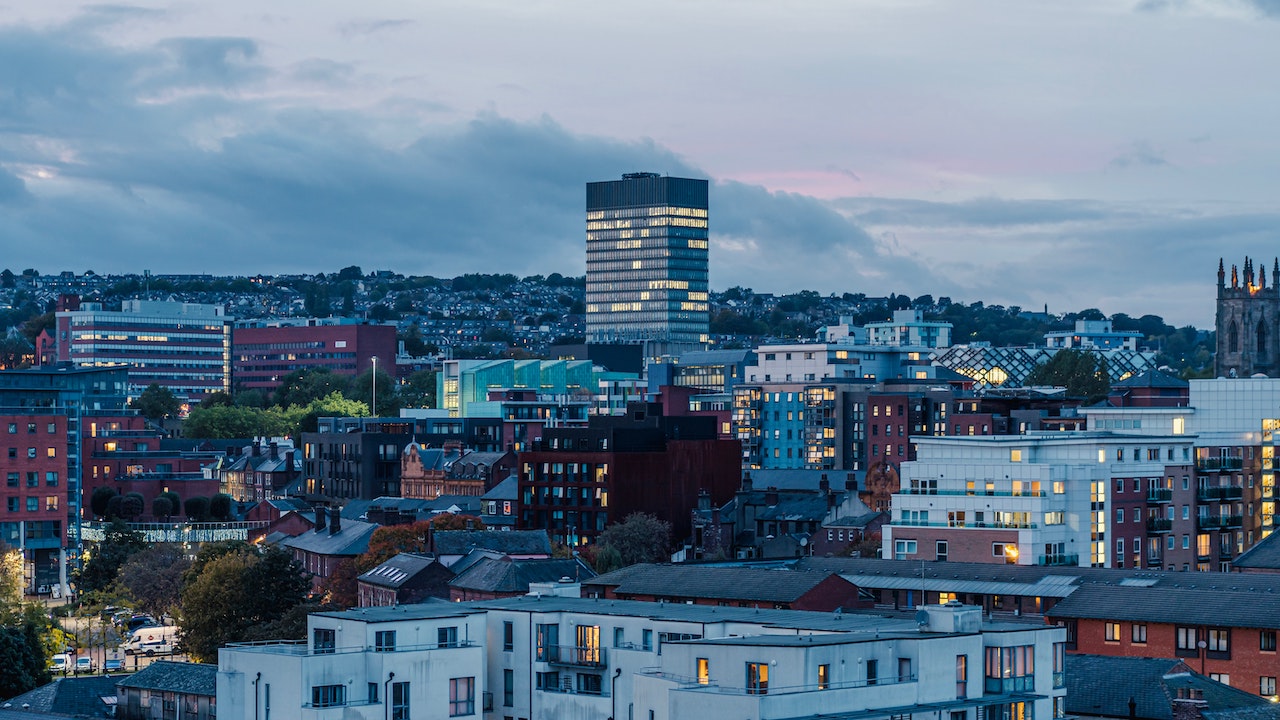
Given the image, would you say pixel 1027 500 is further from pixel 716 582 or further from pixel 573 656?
pixel 573 656

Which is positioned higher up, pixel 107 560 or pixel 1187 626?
pixel 1187 626

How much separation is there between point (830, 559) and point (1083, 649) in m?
28.0

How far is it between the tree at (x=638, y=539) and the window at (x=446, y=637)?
78295 millimetres

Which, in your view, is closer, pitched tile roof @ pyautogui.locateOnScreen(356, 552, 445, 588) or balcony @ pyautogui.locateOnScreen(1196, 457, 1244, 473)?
pitched tile roof @ pyautogui.locateOnScreen(356, 552, 445, 588)

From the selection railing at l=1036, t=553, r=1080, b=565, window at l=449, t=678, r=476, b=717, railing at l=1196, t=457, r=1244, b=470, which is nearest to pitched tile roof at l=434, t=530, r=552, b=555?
railing at l=1036, t=553, r=1080, b=565

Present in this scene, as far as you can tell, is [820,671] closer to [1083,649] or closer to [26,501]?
[1083,649]

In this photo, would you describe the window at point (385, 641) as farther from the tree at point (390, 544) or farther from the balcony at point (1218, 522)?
the balcony at point (1218, 522)

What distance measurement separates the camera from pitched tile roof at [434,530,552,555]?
454 ft

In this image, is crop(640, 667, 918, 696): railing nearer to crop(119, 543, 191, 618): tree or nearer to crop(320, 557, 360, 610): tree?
crop(320, 557, 360, 610): tree

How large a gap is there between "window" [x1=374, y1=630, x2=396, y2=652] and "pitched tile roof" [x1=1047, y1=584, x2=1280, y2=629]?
125ft

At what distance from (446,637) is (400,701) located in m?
3.96

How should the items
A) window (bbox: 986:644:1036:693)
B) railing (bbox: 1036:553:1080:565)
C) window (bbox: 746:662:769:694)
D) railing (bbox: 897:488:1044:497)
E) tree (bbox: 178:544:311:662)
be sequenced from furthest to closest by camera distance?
railing (bbox: 897:488:1044:497) < railing (bbox: 1036:553:1080:565) < tree (bbox: 178:544:311:662) < window (bbox: 986:644:1036:693) < window (bbox: 746:662:769:694)

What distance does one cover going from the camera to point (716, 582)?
112312 millimetres

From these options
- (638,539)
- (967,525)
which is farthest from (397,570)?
(638,539)
